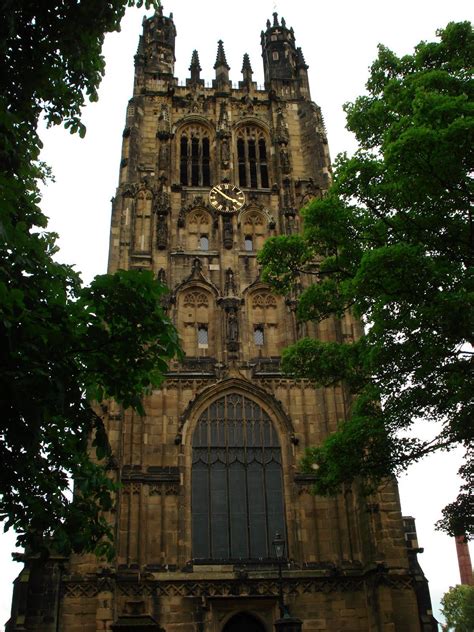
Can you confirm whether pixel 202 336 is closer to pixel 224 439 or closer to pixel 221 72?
pixel 224 439

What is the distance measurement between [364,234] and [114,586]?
12.7 m

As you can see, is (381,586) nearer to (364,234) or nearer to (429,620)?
(429,620)

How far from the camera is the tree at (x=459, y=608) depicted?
47469 mm

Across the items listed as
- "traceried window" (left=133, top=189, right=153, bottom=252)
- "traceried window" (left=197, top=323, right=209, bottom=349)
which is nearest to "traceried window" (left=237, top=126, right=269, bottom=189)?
"traceried window" (left=133, top=189, right=153, bottom=252)

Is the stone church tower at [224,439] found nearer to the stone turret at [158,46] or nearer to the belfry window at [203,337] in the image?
the belfry window at [203,337]

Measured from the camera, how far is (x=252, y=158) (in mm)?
30781

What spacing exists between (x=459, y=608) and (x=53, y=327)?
2055 inches

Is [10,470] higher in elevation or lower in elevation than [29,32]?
lower

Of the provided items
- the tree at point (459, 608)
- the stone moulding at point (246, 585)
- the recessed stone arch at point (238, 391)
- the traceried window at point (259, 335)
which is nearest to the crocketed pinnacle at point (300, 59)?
the traceried window at point (259, 335)

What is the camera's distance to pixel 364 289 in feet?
36.9

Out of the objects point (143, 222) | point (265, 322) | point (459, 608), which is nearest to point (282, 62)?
point (143, 222)

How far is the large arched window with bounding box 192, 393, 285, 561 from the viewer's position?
21.1m

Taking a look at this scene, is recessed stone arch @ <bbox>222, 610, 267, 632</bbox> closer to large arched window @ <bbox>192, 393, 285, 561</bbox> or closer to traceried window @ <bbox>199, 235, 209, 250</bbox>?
large arched window @ <bbox>192, 393, 285, 561</bbox>

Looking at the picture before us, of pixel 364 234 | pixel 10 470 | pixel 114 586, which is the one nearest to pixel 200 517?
pixel 114 586
